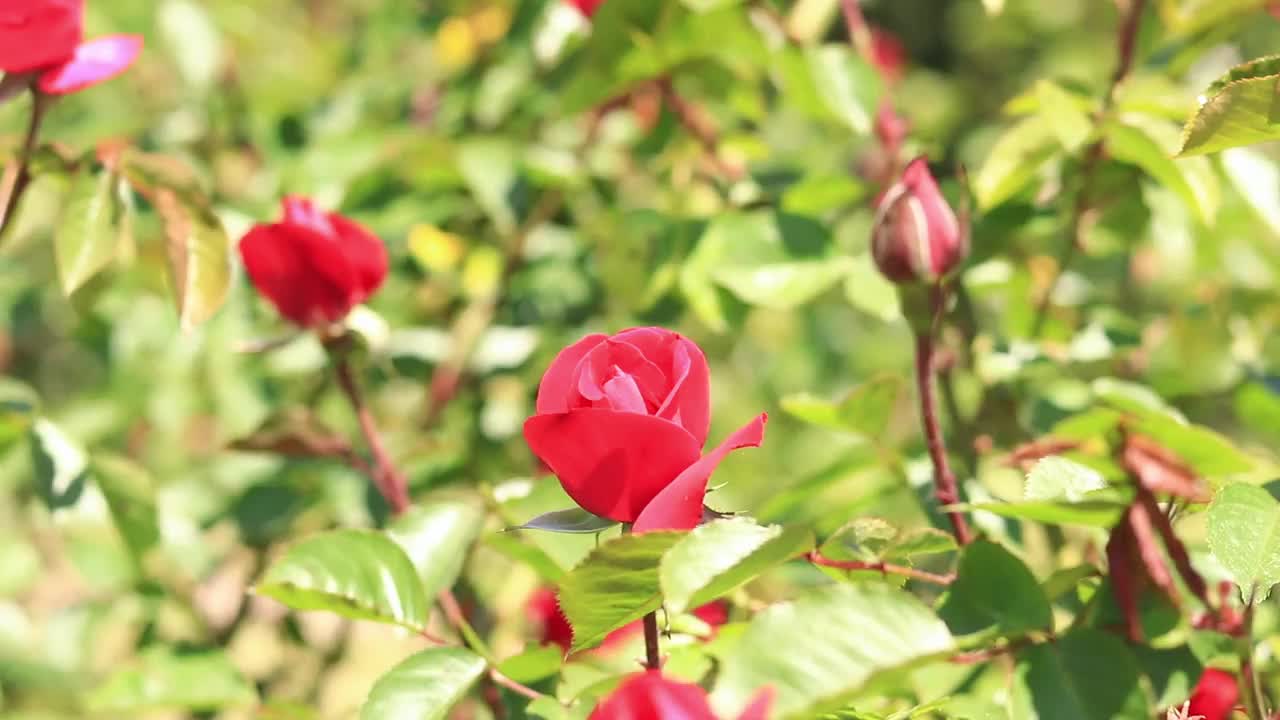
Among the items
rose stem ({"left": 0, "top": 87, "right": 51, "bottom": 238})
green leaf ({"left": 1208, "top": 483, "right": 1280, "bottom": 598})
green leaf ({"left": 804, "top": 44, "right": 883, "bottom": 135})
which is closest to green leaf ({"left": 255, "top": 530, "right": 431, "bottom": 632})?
rose stem ({"left": 0, "top": 87, "right": 51, "bottom": 238})

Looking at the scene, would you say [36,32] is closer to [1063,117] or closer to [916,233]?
[916,233]

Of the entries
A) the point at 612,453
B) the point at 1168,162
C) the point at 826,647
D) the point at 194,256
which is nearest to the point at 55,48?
the point at 194,256

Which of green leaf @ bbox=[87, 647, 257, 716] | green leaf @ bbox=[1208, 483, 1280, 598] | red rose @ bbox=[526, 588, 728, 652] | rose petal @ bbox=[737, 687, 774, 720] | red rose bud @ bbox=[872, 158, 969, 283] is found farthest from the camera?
green leaf @ bbox=[87, 647, 257, 716]

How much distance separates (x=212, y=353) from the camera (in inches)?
46.5

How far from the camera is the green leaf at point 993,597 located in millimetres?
532

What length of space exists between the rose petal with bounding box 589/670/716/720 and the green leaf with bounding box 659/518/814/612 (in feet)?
0.08

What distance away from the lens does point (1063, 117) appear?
0.76 meters

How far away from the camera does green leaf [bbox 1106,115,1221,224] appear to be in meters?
0.75

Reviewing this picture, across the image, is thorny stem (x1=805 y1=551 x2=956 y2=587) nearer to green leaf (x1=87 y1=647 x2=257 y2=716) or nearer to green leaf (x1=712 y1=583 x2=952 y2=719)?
green leaf (x1=712 y1=583 x2=952 y2=719)

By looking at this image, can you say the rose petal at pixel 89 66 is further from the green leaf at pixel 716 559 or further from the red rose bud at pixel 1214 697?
the red rose bud at pixel 1214 697

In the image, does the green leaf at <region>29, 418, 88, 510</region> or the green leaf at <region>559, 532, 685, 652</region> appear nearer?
the green leaf at <region>559, 532, 685, 652</region>

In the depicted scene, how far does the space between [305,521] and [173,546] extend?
0.55 ft

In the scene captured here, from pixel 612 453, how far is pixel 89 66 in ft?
1.28

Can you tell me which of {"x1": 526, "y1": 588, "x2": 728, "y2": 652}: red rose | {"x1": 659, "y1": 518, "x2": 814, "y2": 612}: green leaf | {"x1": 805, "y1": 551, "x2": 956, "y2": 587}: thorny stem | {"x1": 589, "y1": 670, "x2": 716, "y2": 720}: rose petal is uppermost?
{"x1": 659, "y1": 518, "x2": 814, "y2": 612}: green leaf
